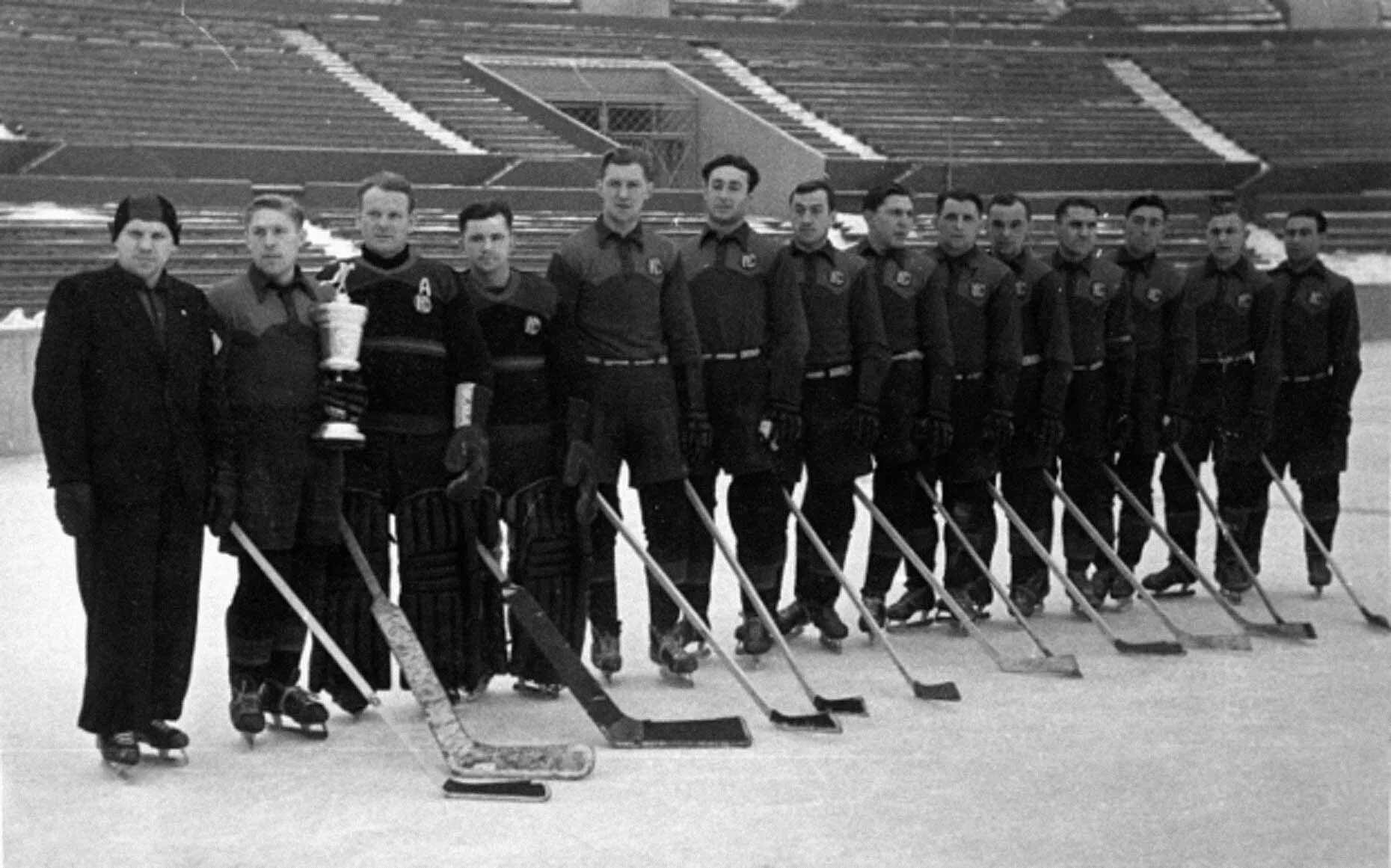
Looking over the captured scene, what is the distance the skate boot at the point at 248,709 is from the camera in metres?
4.25

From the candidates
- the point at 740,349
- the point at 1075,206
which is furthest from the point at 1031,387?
the point at 740,349

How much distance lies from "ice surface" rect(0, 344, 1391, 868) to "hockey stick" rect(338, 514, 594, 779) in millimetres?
59

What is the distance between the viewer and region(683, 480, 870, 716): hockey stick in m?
4.67

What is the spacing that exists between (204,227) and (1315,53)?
4.90 metres

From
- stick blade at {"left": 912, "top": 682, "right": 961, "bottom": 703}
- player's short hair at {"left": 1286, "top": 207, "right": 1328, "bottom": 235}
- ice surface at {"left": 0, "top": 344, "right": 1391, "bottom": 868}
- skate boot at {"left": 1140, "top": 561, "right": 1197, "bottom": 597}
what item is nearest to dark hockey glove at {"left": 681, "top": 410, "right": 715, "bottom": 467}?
ice surface at {"left": 0, "top": 344, "right": 1391, "bottom": 868}

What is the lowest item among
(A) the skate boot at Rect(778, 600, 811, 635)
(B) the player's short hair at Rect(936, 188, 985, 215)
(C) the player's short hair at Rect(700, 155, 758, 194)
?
(A) the skate boot at Rect(778, 600, 811, 635)

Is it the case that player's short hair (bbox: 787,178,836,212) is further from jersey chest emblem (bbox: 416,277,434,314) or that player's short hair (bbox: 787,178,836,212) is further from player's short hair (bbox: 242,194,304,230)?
player's short hair (bbox: 242,194,304,230)

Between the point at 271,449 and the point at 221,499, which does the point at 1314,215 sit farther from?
the point at 221,499

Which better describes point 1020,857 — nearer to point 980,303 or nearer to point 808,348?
point 808,348

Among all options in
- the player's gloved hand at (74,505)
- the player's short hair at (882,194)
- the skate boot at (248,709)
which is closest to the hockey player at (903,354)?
→ the player's short hair at (882,194)

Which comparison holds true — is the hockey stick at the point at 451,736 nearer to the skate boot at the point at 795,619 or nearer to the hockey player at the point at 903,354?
the skate boot at the point at 795,619

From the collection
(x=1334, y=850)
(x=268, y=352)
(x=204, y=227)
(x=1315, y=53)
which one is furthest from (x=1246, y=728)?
(x=1315, y=53)

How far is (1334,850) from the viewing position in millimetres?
3469

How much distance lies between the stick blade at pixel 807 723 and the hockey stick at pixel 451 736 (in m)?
0.47
